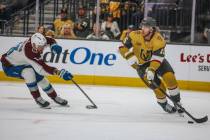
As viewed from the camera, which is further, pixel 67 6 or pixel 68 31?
pixel 67 6

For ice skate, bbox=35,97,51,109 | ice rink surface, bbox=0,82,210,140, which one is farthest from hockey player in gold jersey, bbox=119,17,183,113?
ice skate, bbox=35,97,51,109

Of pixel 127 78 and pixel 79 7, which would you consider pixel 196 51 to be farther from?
pixel 79 7

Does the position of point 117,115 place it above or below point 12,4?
below

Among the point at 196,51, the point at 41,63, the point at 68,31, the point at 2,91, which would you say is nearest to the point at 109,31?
the point at 68,31

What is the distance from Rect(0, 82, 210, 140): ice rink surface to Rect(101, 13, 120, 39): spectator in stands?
6.63 feet

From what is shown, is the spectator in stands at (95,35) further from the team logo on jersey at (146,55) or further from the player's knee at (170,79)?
the player's knee at (170,79)

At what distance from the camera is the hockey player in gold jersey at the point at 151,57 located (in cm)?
780

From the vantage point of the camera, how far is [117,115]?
25.5 feet

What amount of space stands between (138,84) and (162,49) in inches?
136

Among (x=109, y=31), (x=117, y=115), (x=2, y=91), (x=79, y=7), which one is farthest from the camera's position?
(x=79, y=7)

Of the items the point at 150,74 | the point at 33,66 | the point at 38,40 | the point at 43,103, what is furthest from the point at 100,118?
the point at 38,40

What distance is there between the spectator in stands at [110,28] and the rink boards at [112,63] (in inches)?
19.9

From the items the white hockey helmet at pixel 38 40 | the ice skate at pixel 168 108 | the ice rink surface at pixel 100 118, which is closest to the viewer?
the ice rink surface at pixel 100 118

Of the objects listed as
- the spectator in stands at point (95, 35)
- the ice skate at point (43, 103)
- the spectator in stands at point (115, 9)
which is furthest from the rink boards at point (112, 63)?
the ice skate at point (43, 103)
